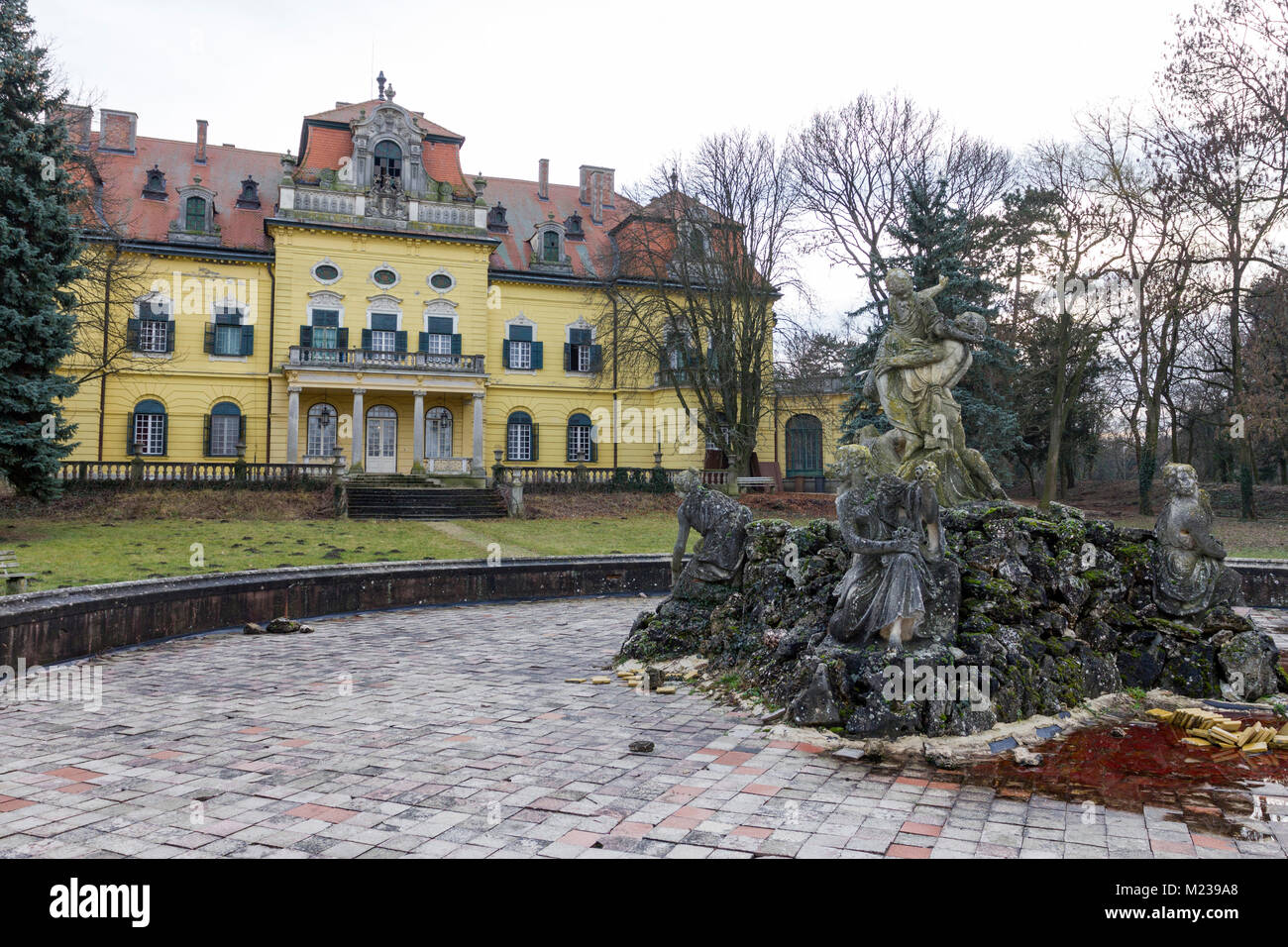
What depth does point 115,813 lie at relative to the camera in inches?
176

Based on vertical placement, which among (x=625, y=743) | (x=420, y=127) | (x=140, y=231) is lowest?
(x=625, y=743)

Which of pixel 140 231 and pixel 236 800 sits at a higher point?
pixel 140 231

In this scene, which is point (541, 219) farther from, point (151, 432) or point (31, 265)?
point (31, 265)

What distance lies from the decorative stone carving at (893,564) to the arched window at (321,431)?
3036 centimetres

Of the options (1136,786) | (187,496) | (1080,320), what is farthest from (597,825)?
(1080,320)

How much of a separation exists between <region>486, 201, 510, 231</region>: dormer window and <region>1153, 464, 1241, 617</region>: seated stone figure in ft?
118

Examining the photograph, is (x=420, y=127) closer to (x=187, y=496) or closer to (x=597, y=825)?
(x=187, y=496)

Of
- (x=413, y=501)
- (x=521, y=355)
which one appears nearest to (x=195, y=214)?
(x=521, y=355)

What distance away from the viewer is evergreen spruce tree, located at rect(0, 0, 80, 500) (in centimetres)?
1697

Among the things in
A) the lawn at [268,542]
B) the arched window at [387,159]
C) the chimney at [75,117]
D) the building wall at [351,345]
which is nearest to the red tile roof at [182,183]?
the chimney at [75,117]

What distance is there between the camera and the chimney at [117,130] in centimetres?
3550

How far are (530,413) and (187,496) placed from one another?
17.0 meters

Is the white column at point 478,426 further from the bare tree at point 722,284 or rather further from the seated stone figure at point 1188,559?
the seated stone figure at point 1188,559
